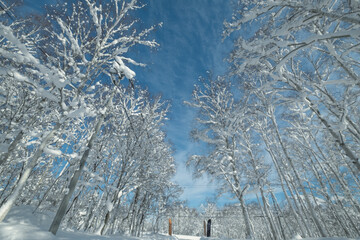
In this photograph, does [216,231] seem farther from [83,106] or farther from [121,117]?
[83,106]

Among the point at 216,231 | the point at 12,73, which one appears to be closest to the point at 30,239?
the point at 12,73

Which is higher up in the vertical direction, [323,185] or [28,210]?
[323,185]

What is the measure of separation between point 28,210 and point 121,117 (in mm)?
5478

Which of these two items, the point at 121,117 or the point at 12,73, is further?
the point at 121,117

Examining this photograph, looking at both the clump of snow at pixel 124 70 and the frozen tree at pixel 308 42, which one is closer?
the frozen tree at pixel 308 42

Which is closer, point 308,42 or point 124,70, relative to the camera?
point 308,42

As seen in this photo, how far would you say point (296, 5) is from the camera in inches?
96.6

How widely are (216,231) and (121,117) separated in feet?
148

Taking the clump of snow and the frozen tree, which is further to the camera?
the clump of snow

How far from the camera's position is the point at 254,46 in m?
2.76

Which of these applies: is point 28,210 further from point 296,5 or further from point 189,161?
point 296,5

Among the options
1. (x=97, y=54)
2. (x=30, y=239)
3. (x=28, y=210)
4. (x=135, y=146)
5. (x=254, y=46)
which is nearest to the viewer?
(x=30, y=239)

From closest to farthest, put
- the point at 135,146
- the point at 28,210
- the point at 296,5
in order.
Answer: the point at 296,5, the point at 28,210, the point at 135,146

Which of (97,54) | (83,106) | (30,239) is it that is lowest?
(30,239)
